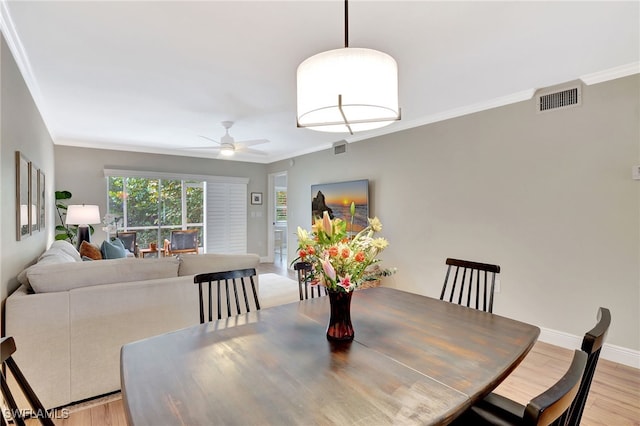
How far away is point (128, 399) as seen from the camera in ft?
3.19

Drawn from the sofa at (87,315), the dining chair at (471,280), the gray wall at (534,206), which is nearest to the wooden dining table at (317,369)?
the dining chair at (471,280)

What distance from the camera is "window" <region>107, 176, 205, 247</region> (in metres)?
5.93

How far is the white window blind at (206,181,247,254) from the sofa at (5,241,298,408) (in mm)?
4377

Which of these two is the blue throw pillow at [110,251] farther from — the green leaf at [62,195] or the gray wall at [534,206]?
the gray wall at [534,206]

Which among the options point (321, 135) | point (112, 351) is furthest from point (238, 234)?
point (112, 351)

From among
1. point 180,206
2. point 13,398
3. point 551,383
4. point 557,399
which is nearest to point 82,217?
point 180,206

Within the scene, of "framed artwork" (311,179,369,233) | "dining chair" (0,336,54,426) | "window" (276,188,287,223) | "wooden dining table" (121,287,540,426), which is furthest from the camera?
"window" (276,188,287,223)

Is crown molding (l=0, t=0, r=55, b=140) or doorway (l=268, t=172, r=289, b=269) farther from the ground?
crown molding (l=0, t=0, r=55, b=140)

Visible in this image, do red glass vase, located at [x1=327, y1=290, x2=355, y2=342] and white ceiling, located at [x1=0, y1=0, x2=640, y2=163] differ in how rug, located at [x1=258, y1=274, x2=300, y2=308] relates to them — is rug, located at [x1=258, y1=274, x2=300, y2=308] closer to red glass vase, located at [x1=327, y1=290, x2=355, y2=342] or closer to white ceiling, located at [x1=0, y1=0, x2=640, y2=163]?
red glass vase, located at [x1=327, y1=290, x2=355, y2=342]

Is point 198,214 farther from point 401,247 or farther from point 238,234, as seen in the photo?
point 401,247

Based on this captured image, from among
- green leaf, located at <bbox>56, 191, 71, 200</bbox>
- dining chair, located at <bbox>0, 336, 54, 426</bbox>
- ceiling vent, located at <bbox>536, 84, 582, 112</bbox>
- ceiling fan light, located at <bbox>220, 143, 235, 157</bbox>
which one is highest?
ceiling vent, located at <bbox>536, 84, 582, 112</bbox>

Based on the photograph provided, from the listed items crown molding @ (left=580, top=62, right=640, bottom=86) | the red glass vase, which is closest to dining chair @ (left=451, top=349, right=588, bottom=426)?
the red glass vase

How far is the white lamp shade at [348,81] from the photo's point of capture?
145 centimetres

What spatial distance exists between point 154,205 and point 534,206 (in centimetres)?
624
